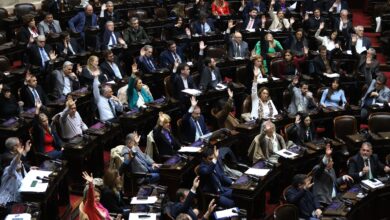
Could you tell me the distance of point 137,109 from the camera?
10219mm

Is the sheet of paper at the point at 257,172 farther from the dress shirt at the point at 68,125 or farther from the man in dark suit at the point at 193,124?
the dress shirt at the point at 68,125

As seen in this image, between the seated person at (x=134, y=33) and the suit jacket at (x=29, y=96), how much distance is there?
10.1 ft

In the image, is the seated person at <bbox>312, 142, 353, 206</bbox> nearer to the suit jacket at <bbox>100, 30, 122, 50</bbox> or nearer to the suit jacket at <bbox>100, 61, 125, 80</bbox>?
the suit jacket at <bbox>100, 61, 125, 80</bbox>

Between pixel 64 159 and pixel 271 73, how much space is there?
4.75m

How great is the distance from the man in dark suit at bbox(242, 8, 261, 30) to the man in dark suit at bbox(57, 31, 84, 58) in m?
3.67

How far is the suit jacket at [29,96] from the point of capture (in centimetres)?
1017

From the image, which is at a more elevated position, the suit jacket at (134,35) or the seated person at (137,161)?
the suit jacket at (134,35)

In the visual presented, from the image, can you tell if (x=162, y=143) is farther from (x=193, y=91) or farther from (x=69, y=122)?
(x=193, y=91)

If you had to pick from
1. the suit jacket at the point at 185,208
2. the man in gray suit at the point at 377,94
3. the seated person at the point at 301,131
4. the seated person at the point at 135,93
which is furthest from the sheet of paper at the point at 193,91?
the suit jacket at the point at 185,208

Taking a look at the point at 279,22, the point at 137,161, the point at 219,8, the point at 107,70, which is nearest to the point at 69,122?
the point at 137,161

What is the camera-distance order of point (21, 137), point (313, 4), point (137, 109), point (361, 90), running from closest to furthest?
point (21, 137)
point (137, 109)
point (361, 90)
point (313, 4)

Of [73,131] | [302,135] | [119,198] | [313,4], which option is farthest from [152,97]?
[313,4]

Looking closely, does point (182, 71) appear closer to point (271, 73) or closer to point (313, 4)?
point (271, 73)

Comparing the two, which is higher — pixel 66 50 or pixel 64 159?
pixel 66 50
